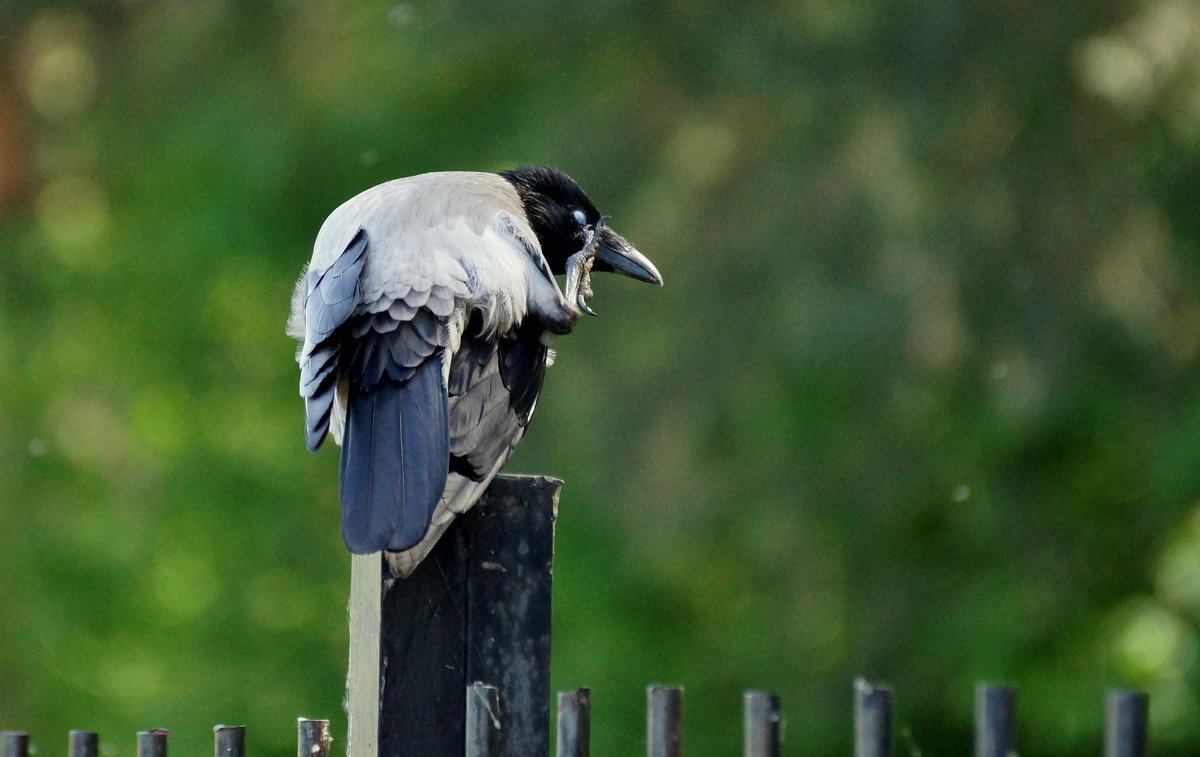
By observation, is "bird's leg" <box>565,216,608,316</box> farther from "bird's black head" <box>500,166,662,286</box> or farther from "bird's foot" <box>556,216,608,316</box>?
"bird's black head" <box>500,166,662,286</box>

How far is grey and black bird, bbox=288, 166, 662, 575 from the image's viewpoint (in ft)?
7.63

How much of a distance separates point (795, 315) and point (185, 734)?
4.07 m

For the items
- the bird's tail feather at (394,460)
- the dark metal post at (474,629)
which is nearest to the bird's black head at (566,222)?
the bird's tail feather at (394,460)

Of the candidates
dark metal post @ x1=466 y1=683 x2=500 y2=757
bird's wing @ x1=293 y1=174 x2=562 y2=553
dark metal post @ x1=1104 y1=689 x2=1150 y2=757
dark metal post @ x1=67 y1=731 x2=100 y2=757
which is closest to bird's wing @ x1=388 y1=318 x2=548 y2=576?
bird's wing @ x1=293 y1=174 x2=562 y2=553

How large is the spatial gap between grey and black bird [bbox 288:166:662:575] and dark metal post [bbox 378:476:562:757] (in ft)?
0.18

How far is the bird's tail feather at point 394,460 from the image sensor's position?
2236 millimetres

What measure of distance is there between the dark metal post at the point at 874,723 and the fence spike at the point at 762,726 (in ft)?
0.38

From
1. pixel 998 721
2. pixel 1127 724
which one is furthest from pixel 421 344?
pixel 1127 724

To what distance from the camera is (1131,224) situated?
21.6 feet

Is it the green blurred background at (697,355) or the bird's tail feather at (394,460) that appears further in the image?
the green blurred background at (697,355)

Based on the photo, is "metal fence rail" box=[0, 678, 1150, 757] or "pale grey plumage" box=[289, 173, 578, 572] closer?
"metal fence rail" box=[0, 678, 1150, 757]

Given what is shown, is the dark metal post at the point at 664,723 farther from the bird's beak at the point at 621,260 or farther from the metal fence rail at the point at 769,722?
the bird's beak at the point at 621,260

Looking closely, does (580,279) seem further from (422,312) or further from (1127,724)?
(1127,724)

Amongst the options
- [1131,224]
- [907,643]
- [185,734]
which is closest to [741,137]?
[1131,224]
